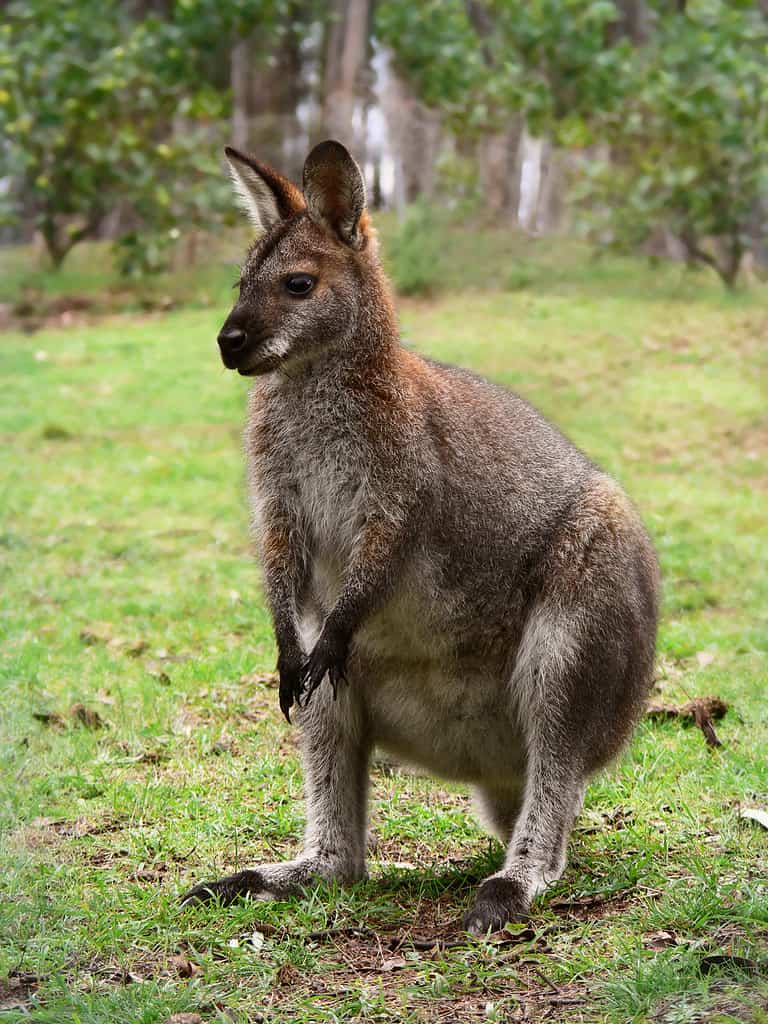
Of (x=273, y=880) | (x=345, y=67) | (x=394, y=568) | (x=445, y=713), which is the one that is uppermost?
(x=345, y=67)

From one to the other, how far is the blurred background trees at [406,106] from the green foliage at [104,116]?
0.03 m

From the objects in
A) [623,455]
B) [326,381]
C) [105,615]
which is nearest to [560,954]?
[326,381]

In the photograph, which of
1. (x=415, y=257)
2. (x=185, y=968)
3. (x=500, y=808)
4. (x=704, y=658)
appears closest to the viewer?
(x=185, y=968)

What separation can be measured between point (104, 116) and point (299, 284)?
12.8m

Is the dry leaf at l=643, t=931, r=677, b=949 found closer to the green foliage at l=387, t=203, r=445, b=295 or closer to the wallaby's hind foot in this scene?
the wallaby's hind foot

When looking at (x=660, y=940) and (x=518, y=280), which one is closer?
(x=660, y=940)

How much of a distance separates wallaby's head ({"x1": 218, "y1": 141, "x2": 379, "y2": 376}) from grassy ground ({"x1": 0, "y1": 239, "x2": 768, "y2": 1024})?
1067mm

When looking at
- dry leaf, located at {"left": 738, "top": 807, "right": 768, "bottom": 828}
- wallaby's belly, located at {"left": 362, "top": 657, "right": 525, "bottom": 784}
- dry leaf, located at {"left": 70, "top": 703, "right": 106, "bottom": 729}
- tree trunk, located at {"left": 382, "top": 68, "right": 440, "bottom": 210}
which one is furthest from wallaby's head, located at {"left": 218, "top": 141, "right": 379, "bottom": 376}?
tree trunk, located at {"left": 382, "top": 68, "right": 440, "bottom": 210}

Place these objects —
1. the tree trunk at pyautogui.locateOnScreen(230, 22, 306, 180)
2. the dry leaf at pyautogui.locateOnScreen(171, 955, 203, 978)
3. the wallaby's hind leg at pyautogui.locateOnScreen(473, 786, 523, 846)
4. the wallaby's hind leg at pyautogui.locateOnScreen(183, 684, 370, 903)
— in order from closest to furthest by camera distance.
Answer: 1. the dry leaf at pyautogui.locateOnScreen(171, 955, 203, 978)
2. the wallaby's hind leg at pyautogui.locateOnScreen(183, 684, 370, 903)
3. the wallaby's hind leg at pyautogui.locateOnScreen(473, 786, 523, 846)
4. the tree trunk at pyautogui.locateOnScreen(230, 22, 306, 180)

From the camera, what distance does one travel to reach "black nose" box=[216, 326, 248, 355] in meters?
3.63

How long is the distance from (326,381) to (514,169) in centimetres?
1737

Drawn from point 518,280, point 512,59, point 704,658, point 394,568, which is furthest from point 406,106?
point 394,568

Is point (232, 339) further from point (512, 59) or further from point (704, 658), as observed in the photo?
point (512, 59)

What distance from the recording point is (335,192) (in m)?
3.85
